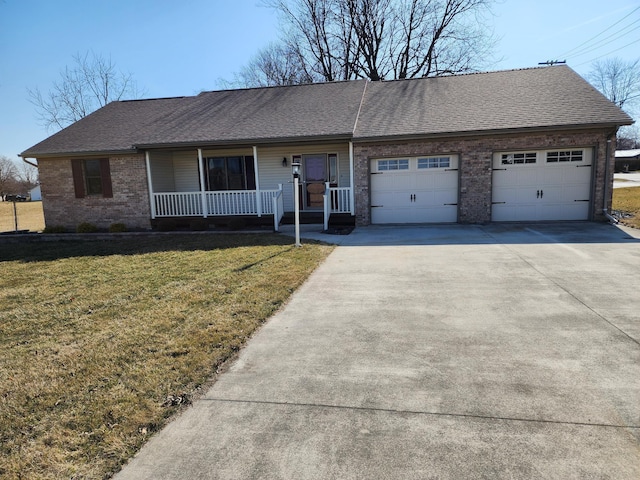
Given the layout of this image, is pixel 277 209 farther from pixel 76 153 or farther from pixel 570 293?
pixel 570 293

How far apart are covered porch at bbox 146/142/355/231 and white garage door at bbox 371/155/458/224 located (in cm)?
100

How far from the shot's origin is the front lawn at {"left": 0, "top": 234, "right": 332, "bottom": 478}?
2.61 metres

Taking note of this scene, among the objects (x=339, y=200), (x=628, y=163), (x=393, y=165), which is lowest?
(x=339, y=200)

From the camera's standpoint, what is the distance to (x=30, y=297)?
6.18 meters

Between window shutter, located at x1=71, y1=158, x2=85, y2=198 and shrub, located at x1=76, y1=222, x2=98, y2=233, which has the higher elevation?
window shutter, located at x1=71, y1=158, x2=85, y2=198

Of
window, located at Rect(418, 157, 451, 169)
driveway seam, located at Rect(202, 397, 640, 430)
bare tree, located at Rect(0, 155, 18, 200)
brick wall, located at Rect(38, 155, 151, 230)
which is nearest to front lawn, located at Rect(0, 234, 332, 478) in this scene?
driveway seam, located at Rect(202, 397, 640, 430)

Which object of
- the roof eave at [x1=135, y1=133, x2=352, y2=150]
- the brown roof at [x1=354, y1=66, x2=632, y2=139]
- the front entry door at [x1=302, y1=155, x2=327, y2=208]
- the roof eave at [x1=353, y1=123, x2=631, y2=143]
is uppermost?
the brown roof at [x1=354, y1=66, x2=632, y2=139]

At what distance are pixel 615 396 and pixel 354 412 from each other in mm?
1892

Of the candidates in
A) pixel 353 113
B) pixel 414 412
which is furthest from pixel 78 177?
pixel 414 412

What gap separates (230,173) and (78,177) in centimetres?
519

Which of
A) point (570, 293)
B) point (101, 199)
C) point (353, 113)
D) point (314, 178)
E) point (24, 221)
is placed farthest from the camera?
point (24, 221)

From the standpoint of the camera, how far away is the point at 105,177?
13898 millimetres

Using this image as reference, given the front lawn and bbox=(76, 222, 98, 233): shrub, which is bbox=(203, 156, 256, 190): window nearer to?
bbox=(76, 222, 98, 233): shrub

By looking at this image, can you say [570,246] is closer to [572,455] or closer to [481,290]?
[481,290]
